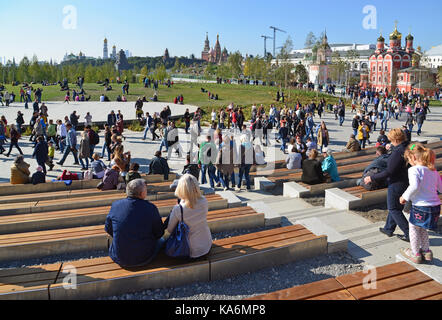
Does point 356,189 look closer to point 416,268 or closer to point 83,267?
point 416,268

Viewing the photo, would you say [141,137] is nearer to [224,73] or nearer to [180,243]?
[180,243]

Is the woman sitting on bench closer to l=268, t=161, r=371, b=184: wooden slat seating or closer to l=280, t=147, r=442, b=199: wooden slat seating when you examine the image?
l=280, t=147, r=442, b=199: wooden slat seating

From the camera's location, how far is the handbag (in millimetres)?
4383

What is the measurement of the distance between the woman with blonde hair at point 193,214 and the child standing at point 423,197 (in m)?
2.59

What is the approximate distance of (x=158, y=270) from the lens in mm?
4254

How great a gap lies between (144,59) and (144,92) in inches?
5816

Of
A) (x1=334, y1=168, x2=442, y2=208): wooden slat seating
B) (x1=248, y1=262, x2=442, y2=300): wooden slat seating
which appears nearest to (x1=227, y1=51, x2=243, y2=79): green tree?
(x1=334, y1=168, x2=442, y2=208): wooden slat seating

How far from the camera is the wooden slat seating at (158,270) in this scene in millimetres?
3936

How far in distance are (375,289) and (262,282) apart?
133 centimetres

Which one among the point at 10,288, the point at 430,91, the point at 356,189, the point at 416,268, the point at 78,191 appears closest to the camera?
the point at 10,288

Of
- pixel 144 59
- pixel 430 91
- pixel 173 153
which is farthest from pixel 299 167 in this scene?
pixel 144 59

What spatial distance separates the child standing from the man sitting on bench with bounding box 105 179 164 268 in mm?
3224

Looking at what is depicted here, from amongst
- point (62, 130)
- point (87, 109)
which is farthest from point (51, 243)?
point (87, 109)
